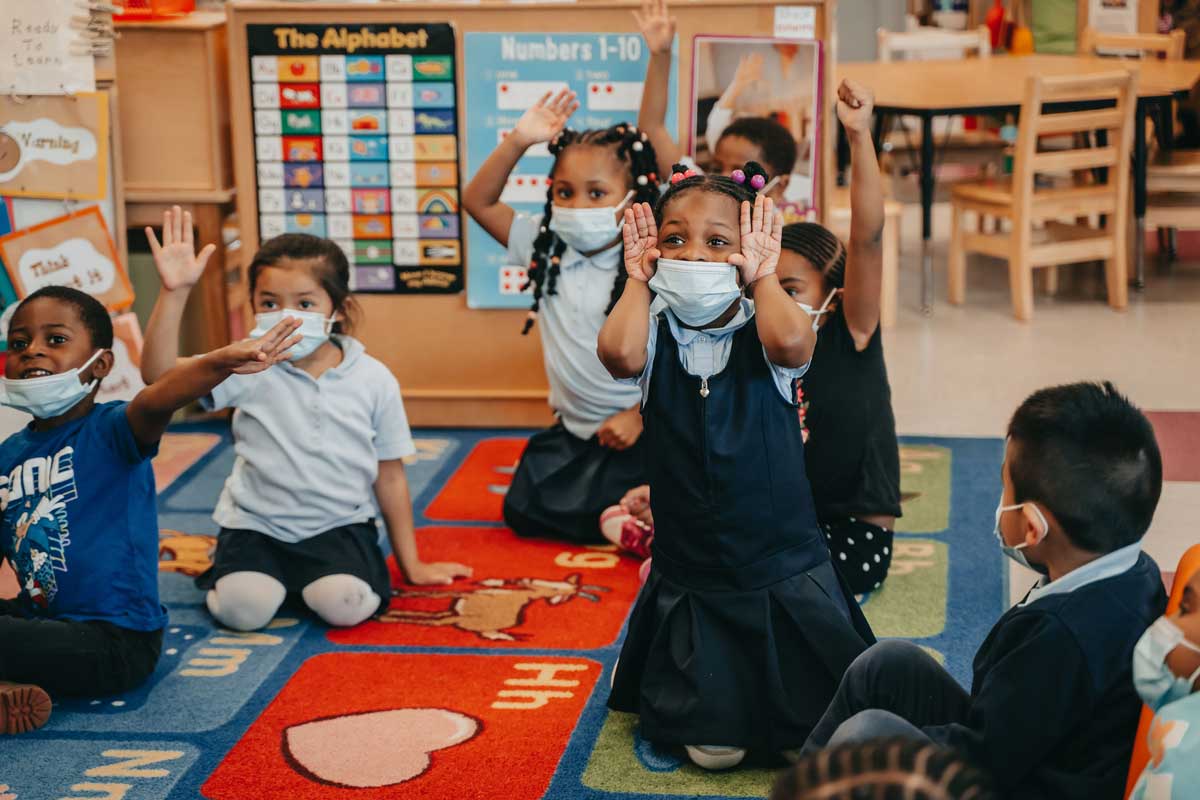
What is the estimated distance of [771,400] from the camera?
7.41 ft

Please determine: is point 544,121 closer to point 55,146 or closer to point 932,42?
point 55,146

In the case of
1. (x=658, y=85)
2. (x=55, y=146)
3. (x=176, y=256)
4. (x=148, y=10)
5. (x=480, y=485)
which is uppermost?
(x=148, y=10)

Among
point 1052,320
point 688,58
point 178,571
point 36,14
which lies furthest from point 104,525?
point 1052,320

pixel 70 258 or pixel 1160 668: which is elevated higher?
pixel 70 258

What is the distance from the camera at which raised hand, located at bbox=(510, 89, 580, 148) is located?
A: 3.10m

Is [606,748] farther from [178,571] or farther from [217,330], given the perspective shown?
[217,330]

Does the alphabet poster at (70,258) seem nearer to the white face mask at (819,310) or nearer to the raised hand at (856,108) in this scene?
the white face mask at (819,310)

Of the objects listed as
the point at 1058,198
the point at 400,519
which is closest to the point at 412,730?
the point at 400,519

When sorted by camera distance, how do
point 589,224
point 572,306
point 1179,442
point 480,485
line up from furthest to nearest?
point 1179,442
point 480,485
point 572,306
point 589,224

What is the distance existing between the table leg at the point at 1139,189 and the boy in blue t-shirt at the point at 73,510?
402 cm

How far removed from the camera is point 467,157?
392 centimetres

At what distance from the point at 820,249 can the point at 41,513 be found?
4.90 feet

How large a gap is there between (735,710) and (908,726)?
58 cm

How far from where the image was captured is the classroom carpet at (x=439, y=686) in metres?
2.22
